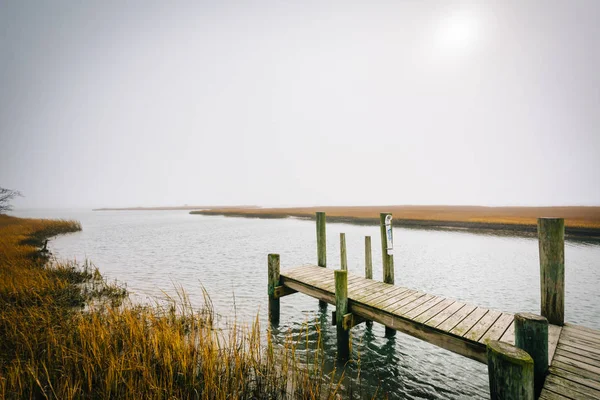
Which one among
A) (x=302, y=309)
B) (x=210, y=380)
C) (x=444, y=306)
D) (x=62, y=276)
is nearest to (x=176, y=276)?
(x=62, y=276)

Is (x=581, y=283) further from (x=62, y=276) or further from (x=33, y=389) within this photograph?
(x=62, y=276)

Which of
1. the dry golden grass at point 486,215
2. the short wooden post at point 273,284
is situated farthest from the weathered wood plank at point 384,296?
the dry golden grass at point 486,215

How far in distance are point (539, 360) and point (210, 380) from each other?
4169 millimetres

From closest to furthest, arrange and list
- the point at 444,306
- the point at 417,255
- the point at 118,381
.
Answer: the point at 118,381 → the point at 444,306 → the point at 417,255

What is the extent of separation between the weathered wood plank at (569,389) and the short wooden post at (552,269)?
167cm

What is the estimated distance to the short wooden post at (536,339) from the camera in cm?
293

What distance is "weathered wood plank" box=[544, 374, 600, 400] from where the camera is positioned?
2.70m

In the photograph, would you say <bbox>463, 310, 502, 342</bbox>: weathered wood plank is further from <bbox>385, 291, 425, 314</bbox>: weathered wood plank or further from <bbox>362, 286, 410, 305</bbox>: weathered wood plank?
<bbox>362, 286, 410, 305</bbox>: weathered wood plank

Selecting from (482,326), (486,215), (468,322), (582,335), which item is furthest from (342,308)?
(486,215)

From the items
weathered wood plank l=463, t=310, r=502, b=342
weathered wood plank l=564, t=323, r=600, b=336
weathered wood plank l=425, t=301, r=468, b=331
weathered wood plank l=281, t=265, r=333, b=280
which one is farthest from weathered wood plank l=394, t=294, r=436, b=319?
weathered wood plank l=281, t=265, r=333, b=280

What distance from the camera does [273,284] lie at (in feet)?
24.4

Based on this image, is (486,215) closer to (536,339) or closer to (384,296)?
(384,296)

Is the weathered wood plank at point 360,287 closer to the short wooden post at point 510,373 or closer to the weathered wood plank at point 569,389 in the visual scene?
the weathered wood plank at point 569,389

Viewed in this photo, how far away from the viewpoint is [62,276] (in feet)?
32.7
